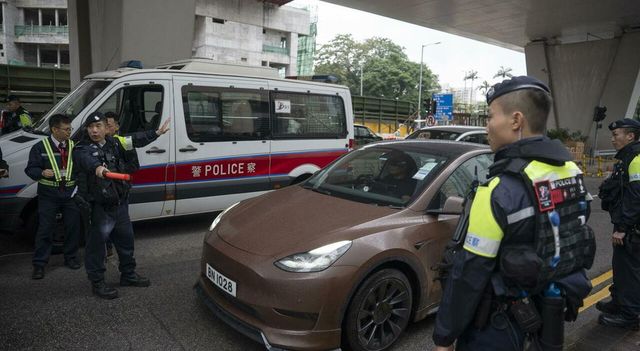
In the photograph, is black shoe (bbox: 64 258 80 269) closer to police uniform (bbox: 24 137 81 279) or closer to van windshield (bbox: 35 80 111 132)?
police uniform (bbox: 24 137 81 279)

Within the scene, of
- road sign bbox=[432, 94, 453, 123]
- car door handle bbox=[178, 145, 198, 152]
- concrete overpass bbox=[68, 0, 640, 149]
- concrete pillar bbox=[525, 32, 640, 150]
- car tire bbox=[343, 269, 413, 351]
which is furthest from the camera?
road sign bbox=[432, 94, 453, 123]

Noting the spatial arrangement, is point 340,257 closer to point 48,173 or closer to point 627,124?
point 627,124

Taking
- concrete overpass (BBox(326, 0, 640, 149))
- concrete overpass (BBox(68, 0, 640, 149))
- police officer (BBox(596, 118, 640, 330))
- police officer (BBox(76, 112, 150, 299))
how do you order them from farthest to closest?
concrete overpass (BBox(326, 0, 640, 149))
concrete overpass (BBox(68, 0, 640, 149))
police officer (BBox(76, 112, 150, 299))
police officer (BBox(596, 118, 640, 330))

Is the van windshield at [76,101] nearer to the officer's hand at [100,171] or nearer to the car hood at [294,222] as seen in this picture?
the officer's hand at [100,171]

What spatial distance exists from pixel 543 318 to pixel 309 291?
1.43 metres

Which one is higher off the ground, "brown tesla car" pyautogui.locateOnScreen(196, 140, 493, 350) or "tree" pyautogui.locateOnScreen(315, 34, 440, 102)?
"tree" pyautogui.locateOnScreen(315, 34, 440, 102)

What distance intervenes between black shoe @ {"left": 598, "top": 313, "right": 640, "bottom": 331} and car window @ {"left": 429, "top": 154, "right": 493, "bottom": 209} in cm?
152

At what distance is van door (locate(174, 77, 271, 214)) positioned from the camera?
591cm

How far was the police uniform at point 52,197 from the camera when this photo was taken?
4457mm

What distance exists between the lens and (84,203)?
3885mm

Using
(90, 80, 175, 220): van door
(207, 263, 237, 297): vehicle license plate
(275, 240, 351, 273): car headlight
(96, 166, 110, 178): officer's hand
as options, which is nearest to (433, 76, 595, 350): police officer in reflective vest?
(275, 240, 351, 273): car headlight

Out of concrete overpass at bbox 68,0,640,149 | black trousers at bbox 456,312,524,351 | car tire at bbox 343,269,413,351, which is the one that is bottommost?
car tire at bbox 343,269,413,351

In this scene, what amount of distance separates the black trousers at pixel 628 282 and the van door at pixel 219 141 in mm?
4502

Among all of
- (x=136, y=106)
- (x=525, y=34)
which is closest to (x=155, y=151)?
(x=136, y=106)
